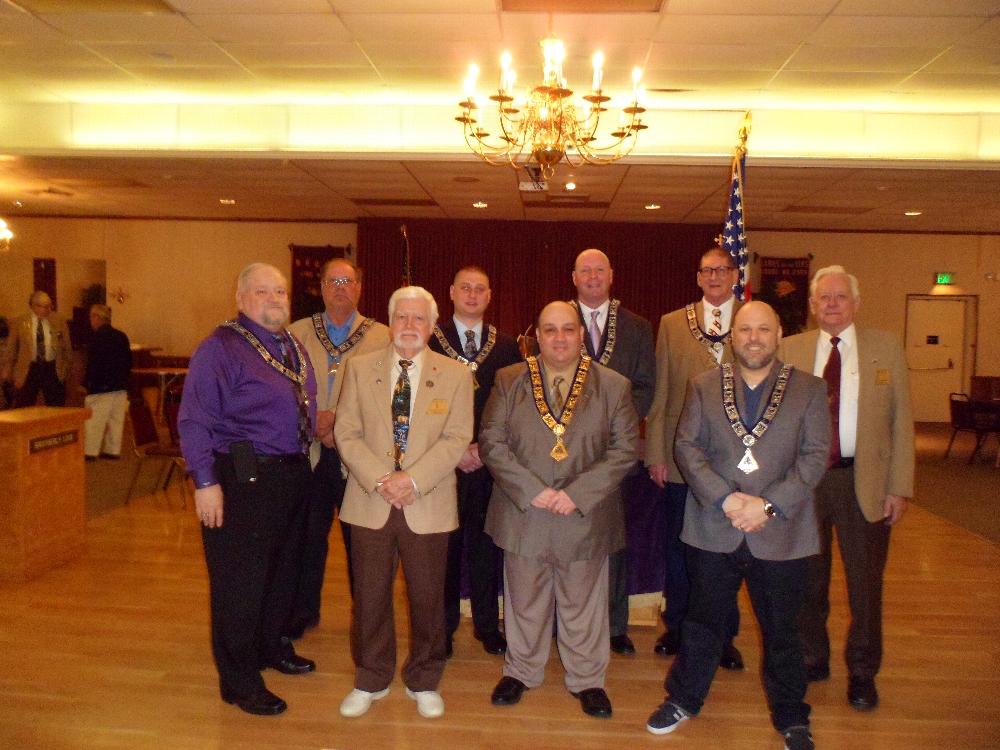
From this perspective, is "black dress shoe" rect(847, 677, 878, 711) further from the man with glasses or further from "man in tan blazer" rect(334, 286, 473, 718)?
"man in tan blazer" rect(334, 286, 473, 718)

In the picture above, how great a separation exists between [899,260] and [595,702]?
12428 mm

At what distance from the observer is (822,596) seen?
341cm

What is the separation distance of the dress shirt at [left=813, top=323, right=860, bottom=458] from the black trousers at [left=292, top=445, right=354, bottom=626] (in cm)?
221

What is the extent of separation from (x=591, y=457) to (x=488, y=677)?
116cm

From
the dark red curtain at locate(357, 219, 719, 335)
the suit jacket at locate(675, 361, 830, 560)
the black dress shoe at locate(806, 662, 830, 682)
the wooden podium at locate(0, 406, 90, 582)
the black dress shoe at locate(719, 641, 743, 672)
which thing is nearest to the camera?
the suit jacket at locate(675, 361, 830, 560)

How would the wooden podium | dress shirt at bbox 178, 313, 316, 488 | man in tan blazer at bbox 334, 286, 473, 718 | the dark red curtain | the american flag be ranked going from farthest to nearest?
the dark red curtain < the wooden podium < the american flag < man in tan blazer at bbox 334, 286, 473, 718 < dress shirt at bbox 178, 313, 316, 488

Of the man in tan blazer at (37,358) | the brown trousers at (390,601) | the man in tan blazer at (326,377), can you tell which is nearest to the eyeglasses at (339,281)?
the man in tan blazer at (326,377)

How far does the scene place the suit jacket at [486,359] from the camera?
3689 millimetres

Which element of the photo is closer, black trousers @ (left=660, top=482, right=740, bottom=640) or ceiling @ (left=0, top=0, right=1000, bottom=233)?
black trousers @ (left=660, top=482, right=740, bottom=640)

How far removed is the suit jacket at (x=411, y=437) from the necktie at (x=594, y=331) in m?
0.87

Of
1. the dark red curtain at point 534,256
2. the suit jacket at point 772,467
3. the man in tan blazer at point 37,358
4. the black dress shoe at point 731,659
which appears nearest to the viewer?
the suit jacket at point 772,467

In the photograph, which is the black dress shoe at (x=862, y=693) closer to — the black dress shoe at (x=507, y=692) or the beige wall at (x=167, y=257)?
the black dress shoe at (x=507, y=692)

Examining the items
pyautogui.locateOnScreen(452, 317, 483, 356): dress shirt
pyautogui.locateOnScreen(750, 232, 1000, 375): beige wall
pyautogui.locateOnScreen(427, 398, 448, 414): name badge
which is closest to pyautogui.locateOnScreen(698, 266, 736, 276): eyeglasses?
pyautogui.locateOnScreen(452, 317, 483, 356): dress shirt

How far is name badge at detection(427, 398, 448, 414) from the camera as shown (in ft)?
10.1
